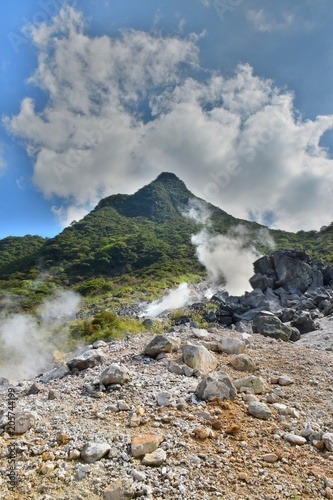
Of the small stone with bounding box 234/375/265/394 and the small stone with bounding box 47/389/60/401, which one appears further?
the small stone with bounding box 47/389/60/401

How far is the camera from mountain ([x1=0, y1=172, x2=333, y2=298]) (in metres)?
57.9

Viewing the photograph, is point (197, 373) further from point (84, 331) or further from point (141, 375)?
point (84, 331)

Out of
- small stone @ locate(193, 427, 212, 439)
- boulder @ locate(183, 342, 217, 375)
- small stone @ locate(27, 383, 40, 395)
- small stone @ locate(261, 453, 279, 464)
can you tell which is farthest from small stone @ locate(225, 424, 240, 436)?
small stone @ locate(27, 383, 40, 395)

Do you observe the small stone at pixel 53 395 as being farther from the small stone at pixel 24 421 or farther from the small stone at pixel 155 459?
the small stone at pixel 155 459

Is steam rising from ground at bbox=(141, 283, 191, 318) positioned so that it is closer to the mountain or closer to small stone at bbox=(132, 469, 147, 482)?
the mountain

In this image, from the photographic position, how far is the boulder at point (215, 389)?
548 centimetres

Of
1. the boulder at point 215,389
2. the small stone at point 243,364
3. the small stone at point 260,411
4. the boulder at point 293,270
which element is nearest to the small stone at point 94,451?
the boulder at point 215,389

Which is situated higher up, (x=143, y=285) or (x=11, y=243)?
(x=11, y=243)

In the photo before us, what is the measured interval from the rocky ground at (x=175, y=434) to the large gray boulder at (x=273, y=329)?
509cm

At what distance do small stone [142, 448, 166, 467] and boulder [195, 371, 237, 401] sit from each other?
5.27 ft

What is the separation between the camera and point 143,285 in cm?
4600

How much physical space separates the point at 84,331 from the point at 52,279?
128 feet

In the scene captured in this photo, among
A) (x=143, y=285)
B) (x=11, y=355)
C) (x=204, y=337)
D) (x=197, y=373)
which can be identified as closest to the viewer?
(x=197, y=373)

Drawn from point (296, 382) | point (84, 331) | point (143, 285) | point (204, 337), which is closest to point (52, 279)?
point (143, 285)
